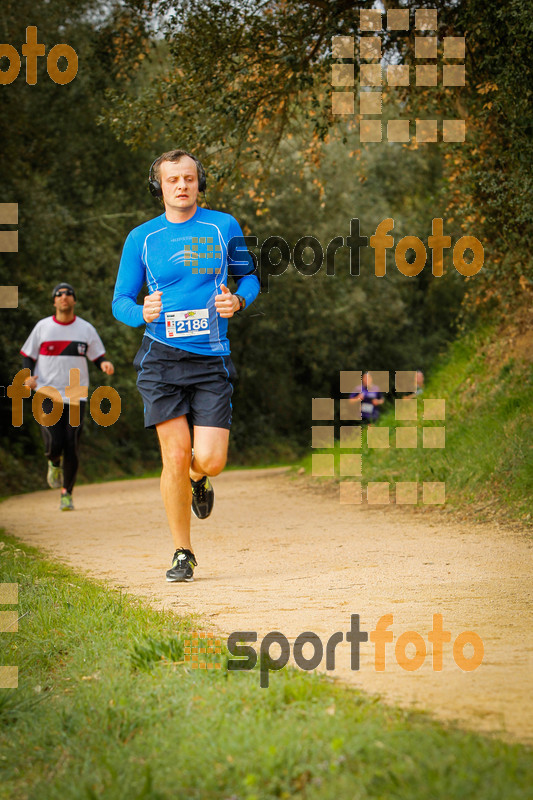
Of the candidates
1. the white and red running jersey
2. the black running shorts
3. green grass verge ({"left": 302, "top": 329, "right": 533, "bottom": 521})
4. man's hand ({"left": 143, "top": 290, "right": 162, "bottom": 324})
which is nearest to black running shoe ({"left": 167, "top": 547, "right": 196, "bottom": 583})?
the black running shorts

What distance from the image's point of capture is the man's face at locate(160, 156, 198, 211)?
5.70 m

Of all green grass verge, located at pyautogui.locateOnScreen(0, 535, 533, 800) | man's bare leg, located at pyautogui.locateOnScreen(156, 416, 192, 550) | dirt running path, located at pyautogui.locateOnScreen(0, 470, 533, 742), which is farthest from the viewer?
man's bare leg, located at pyautogui.locateOnScreen(156, 416, 192, 550)

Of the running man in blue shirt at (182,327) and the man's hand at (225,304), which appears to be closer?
the man's hand at (225,304)

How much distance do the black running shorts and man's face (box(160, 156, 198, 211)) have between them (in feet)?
2.84

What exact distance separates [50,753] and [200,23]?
860 cm

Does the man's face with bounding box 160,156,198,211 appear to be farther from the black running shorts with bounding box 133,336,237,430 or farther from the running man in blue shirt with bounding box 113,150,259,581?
the black running shorts with bounding box 133,336,237,430

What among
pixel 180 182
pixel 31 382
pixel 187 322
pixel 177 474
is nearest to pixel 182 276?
pixel 187 322

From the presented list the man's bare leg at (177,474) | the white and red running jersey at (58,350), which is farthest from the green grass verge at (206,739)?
the white and red running jersey at (58,350)

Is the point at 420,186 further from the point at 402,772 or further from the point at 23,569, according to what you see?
the point at 402,772

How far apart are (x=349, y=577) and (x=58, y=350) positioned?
5.80 metres

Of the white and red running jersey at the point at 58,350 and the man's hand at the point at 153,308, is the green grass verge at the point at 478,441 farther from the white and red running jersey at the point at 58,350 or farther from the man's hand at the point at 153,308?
the man's hand at the point at 153,308

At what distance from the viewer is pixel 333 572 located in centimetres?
574

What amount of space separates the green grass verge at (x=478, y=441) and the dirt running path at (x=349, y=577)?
0.60 metres

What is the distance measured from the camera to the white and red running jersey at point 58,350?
10.2m
